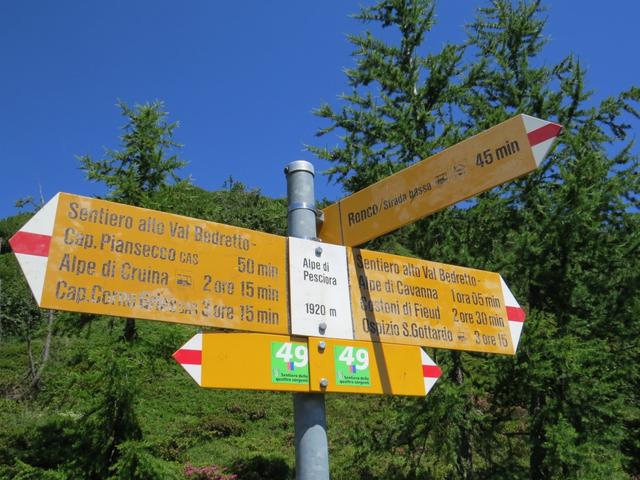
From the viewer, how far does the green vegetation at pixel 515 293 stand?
830cm

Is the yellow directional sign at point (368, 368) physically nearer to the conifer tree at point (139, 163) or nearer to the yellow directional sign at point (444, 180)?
the yellow directional sign at point (444, 180)

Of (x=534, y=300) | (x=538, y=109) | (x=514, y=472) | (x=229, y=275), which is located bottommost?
(x=514, y=472)

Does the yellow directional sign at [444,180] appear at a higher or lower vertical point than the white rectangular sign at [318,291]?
higher

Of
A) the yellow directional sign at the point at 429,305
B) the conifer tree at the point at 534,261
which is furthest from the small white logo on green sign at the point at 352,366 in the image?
the conifer tree at the point at 534,261

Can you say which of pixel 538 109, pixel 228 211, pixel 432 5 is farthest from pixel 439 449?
pixel 228 211

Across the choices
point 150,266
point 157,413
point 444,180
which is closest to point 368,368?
point 444,180

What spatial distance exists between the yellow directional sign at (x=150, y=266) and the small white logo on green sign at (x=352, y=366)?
1.22 ft

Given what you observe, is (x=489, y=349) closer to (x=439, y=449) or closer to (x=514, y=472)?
(x=439, y=449)

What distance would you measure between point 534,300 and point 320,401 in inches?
330

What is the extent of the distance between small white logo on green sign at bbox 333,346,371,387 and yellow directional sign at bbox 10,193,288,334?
1.22 feet

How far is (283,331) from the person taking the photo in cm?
312

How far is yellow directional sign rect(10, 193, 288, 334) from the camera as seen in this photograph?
2.65m

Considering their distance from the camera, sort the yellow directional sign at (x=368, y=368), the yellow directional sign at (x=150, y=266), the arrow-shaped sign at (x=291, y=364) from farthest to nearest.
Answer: the yellow directional sign at (x=368, y=368), the arrow-shaped sign at (x=291, y=364), the yellow directional sign at (x=150, y=266)

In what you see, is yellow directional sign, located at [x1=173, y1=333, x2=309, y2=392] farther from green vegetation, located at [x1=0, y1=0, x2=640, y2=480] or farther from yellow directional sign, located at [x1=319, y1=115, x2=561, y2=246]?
green vegetation, located at [x1=0, y1=0, x2=640, y2=480]
